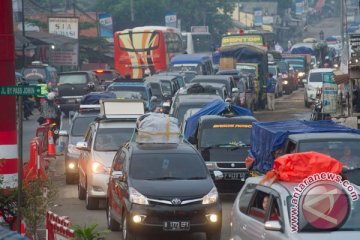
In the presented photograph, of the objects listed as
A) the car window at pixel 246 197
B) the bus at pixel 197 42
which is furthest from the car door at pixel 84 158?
the bus at pixel 197 42

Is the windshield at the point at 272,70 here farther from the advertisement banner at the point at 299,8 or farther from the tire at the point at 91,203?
the advertisement banner at the point at 299,8

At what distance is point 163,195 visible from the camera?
1764 cm

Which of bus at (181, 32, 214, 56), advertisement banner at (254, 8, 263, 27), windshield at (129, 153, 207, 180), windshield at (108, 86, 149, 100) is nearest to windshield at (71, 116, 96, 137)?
windshield at (129, 153, 207, 180)

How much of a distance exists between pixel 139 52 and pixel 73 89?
14.4 metres

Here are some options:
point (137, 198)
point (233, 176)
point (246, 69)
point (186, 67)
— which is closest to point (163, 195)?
point (137, 198)

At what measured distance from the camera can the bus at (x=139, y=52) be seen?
62.4 m

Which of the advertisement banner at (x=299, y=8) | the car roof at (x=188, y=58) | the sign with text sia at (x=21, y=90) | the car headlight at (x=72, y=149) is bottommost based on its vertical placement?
the car headlight at (x=72, y=149)

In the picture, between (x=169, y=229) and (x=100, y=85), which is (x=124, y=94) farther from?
(x=169, y=229)

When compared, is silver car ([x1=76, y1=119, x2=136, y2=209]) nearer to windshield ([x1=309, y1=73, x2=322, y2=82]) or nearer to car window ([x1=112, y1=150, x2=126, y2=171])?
car window ([x1=112, y1=150, x2=126, y2=171])

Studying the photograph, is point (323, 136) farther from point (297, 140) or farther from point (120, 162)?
point (120, 162)

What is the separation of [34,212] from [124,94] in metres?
24.9

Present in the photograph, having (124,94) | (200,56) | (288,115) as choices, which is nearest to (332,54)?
(200,56)

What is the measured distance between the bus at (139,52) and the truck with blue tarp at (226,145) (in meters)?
35.7

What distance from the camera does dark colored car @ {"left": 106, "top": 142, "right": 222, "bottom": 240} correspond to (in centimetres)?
1745
